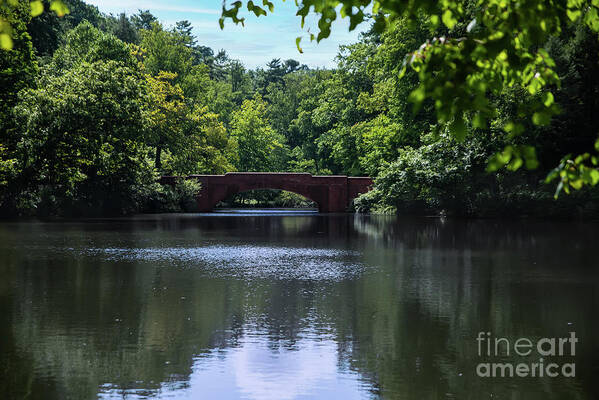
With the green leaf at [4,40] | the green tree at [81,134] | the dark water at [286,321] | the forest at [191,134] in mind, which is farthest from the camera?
the green tree at [81,134]

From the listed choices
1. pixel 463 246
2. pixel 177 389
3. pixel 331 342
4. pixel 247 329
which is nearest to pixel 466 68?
pixel 177 389

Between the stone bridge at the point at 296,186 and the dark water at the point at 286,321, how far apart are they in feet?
141

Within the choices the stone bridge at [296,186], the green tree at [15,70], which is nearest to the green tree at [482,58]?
the green tree at [15,70]

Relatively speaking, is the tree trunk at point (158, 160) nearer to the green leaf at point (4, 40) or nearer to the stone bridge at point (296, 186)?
the stone bridge at point (296, 186)

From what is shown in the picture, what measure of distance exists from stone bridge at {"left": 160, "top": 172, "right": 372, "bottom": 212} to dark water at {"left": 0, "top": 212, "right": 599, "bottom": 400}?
1693 inches

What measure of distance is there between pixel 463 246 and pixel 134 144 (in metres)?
27.9

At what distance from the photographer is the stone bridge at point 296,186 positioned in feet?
216

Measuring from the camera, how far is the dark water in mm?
7383

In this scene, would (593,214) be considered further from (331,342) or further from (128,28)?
(128,28)

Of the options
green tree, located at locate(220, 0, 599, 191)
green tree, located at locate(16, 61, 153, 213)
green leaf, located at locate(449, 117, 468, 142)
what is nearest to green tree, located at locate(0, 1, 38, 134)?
green tree, located at locate(16, 61, 153, 213)

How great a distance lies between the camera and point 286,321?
35.4 ft

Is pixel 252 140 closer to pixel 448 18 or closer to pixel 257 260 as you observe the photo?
pixel 257 260

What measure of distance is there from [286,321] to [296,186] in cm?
5636

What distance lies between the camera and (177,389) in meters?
7.12
